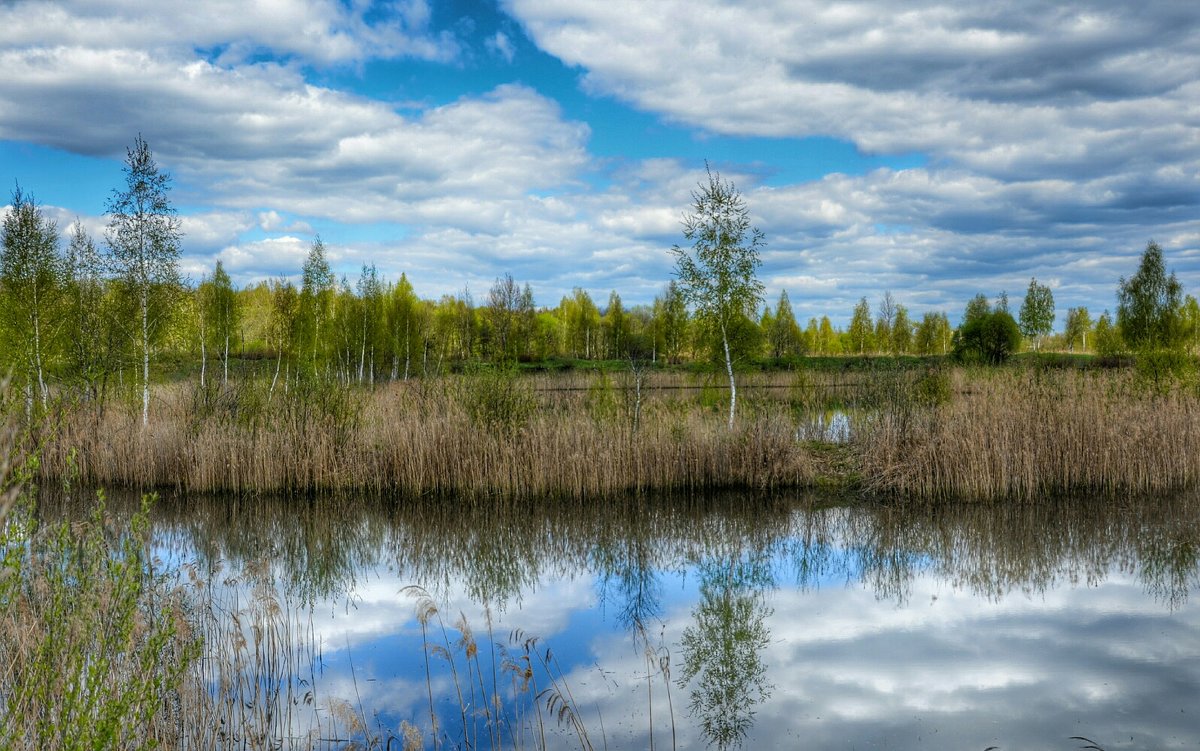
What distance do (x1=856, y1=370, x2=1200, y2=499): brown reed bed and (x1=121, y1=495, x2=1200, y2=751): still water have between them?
26.2 inches

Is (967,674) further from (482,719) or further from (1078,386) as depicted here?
(1078,386)

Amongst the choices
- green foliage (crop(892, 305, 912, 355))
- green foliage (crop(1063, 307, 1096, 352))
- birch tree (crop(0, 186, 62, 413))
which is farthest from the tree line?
green foliage (crop(1063, 307, 1096, 352))

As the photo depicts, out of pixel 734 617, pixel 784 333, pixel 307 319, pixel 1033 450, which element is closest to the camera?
pixel 734 617

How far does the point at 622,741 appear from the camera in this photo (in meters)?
5.34

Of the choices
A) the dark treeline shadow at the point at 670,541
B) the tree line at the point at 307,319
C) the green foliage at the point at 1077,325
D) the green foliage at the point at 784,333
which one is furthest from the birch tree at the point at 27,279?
the green foliage at the point at 1077,325

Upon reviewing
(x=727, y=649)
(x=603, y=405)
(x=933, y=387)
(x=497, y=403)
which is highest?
(x=933, y=387)

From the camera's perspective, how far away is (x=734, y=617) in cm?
789

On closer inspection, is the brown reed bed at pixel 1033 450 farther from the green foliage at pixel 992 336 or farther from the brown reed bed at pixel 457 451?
the green foliage at pixel 992 336

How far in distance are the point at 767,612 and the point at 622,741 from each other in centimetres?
309

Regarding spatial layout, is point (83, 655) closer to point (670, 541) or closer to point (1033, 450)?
point (670, 541)

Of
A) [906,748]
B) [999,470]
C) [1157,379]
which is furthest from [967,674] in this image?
[1157,379]

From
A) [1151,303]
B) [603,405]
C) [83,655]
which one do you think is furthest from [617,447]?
[1151,303]

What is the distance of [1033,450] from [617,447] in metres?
6.79

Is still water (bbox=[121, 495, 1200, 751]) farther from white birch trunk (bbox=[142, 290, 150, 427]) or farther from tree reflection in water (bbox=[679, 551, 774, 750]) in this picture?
white birch trunk (bbox=[142, 290, 150, 427])
